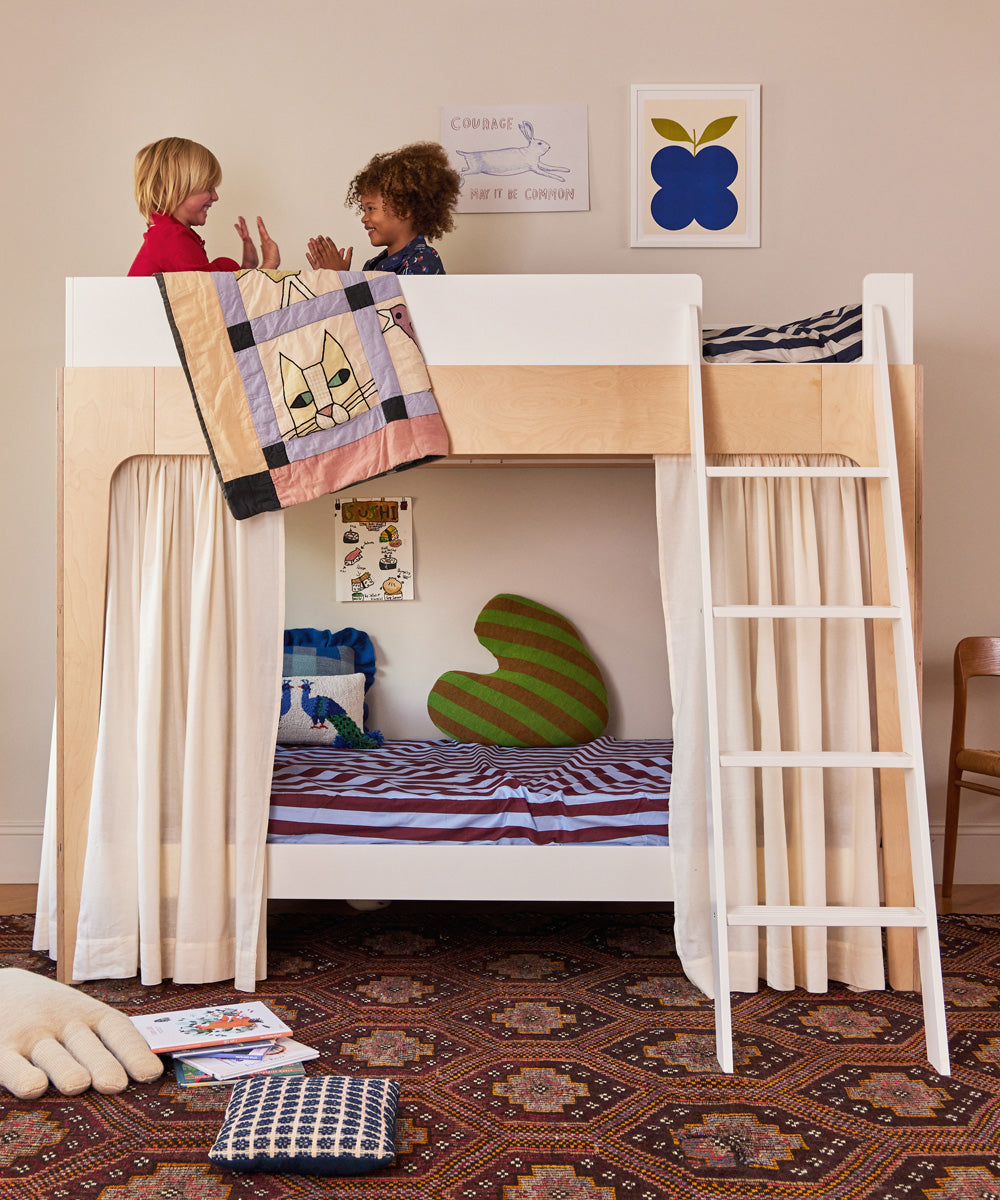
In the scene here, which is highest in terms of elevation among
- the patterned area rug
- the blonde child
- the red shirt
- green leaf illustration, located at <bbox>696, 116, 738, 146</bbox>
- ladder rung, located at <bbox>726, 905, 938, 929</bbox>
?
green leaf illustration, located at <bbox>696, 116, 738, 146</bbox>

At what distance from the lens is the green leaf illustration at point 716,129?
342 cm

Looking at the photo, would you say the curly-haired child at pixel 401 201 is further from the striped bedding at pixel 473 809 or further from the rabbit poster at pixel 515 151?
the striped bedding at pixel 473 809

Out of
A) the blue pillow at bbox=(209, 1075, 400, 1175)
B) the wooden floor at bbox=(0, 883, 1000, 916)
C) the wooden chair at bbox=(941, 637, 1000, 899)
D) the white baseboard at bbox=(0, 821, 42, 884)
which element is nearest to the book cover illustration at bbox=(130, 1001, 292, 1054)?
the blue pillow at bbox=(209, 1075, 400, 1175)

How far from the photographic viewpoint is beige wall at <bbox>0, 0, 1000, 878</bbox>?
3418 mm

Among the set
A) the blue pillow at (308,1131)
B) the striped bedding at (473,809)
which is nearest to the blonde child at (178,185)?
the striped bedding at (473,809)

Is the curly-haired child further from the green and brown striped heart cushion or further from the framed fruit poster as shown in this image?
the green and brown striped heart cushion

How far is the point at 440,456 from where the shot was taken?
2.43 metres

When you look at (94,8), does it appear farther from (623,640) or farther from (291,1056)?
(291,1056)

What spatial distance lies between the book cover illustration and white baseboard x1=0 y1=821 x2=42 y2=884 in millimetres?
1450

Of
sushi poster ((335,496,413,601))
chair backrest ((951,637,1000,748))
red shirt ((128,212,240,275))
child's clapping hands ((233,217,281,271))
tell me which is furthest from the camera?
sushi poster ((335,496,413,601))

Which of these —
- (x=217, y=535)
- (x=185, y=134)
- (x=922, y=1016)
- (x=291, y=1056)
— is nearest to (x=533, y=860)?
(x=291, y=1056)

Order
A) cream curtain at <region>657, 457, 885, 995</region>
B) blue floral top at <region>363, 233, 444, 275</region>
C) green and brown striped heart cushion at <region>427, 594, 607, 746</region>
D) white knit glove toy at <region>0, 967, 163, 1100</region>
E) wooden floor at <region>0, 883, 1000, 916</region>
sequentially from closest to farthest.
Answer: white knit glove toy at <region>0, 967, 163, 1100</region> < cream curtain at <region>657, 457, 885, 995</region> < blue floral top at <region>363, 233, 444, 275</region> < wooden floor at <region>0, 883, 1000, 916</region> < green and brown striped heart cushion at <region>427, 594, 607, 746</region>

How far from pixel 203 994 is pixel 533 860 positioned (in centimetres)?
85

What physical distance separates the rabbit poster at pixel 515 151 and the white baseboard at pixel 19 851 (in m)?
2.61
